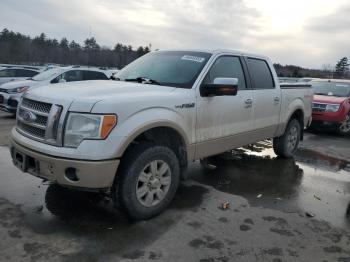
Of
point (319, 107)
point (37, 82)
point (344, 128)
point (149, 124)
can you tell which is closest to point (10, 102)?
point (37, 82)

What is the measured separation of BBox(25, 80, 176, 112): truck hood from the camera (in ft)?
12.6

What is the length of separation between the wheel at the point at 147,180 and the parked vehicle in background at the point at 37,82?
7481mm

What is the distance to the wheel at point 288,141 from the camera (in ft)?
25.1

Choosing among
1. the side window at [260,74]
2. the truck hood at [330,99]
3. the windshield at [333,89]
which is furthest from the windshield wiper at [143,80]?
the windshield at [333,89]

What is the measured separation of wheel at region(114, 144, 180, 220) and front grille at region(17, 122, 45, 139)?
88 centimetres

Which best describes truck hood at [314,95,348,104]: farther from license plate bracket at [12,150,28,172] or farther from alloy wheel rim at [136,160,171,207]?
license plate bracket at [12,150,28,172]

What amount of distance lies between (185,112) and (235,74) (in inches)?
58.7

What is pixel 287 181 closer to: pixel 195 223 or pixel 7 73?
pixel 195 223

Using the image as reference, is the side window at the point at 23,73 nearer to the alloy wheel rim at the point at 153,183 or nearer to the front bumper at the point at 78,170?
the front bumper at the point at 78,170

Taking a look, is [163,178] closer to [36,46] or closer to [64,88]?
[64,88]

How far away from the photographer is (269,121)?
6664 millimetres

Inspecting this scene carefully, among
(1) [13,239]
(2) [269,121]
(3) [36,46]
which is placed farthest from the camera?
(3) [36,46]

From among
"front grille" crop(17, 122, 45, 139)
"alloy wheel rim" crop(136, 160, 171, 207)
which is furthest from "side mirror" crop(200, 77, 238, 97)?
"front grille" crop(17, 122, 45, 139)

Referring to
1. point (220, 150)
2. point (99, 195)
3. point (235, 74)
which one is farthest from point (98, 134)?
point (235, 74)
